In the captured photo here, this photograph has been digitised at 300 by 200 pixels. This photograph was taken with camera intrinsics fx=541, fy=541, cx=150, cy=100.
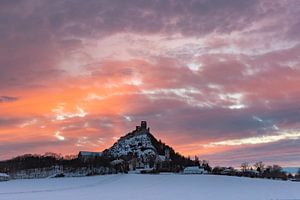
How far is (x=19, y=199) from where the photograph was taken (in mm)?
70250

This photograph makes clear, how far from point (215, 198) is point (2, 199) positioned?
92.3 feet

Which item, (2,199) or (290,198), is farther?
(2,199)

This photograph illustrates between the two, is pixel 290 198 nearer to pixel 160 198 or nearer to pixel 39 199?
pixel 160 198

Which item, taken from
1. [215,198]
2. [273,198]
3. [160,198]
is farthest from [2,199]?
[273,198]

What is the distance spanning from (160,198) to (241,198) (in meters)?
10.4

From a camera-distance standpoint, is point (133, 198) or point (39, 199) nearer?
point (133, 198)

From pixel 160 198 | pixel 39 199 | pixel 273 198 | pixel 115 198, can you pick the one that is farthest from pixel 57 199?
pixel 273 198

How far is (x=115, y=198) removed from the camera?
6650cm

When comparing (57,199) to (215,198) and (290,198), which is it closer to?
(215,198)

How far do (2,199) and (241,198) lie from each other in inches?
1232

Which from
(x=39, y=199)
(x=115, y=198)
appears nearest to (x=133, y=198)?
(x=115, y=198)

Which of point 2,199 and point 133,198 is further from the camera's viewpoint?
point 2,199

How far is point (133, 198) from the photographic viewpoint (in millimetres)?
65188

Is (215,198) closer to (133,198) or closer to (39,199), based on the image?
(133,198)
